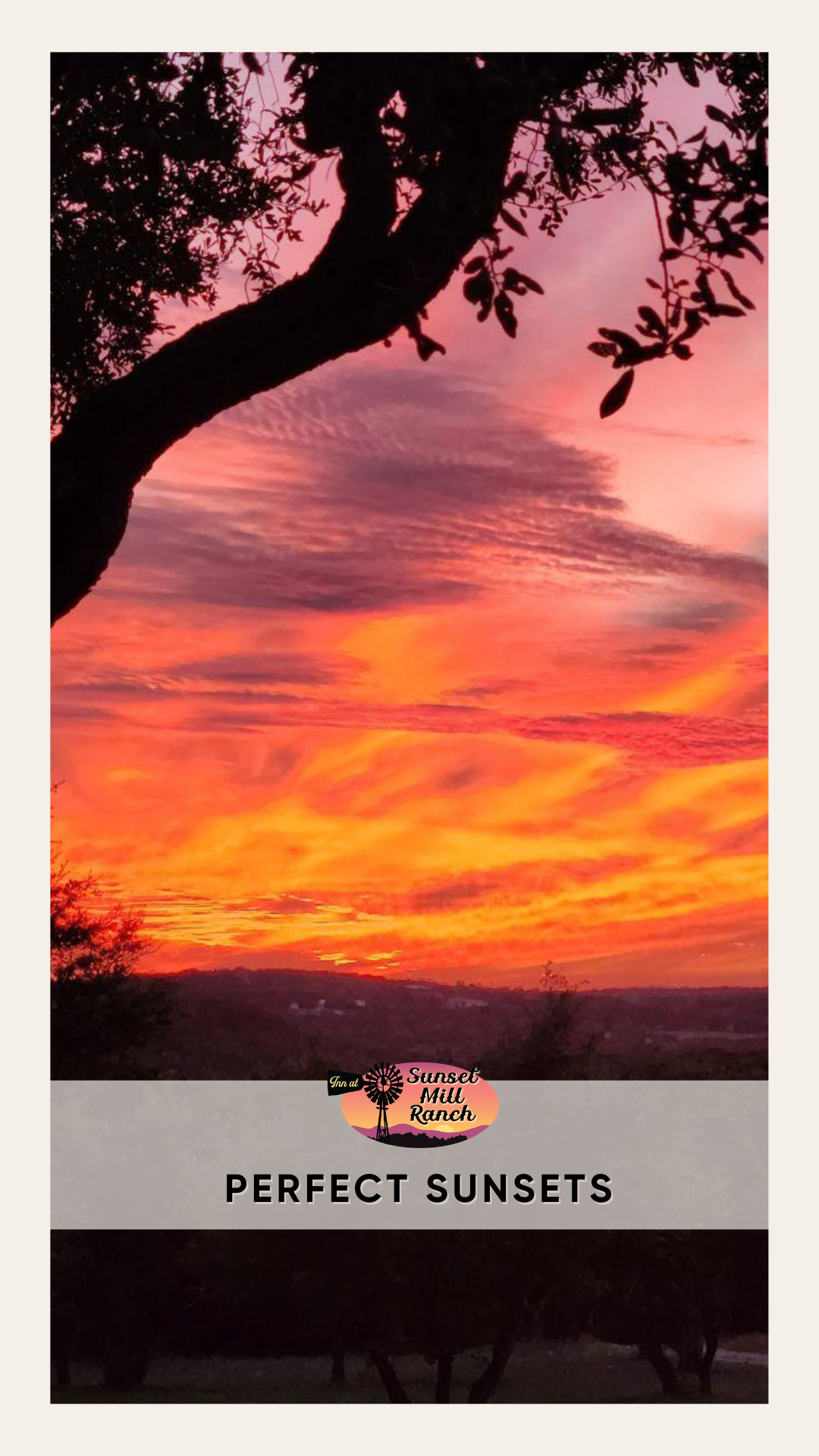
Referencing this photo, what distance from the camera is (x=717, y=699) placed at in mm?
8312

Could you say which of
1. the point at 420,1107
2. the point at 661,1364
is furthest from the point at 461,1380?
the point at 420,1107

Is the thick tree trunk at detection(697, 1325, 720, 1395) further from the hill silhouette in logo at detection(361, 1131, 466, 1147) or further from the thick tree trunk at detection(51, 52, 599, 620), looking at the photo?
the thick tree trunk at detection(51, 52, 599, 620)

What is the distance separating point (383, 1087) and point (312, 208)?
520 centimetres

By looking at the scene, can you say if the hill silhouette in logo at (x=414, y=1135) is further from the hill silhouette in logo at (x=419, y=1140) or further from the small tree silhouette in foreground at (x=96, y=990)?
the small tree silhouette in foreground at (x=96, y=990)

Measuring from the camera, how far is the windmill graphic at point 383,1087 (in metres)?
7.33

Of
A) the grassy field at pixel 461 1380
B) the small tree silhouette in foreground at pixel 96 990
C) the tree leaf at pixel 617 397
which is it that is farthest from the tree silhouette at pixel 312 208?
the grassy field at pixel 461 1380

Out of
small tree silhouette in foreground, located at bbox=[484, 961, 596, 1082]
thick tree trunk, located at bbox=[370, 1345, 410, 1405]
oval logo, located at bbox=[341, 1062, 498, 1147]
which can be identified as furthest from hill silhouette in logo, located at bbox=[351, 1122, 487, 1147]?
thick tree trunk, located at bbox=[370, 1345, 410, 1405]

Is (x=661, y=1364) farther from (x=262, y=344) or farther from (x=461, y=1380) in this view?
(x=262, y=344)

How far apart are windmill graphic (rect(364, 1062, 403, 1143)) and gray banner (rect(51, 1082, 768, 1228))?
10cm

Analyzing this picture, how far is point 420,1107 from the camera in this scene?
7.27 m

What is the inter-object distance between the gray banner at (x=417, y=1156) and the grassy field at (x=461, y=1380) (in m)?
0.87

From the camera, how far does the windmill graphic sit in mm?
7332

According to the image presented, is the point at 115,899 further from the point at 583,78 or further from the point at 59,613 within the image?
the point at 583,78
